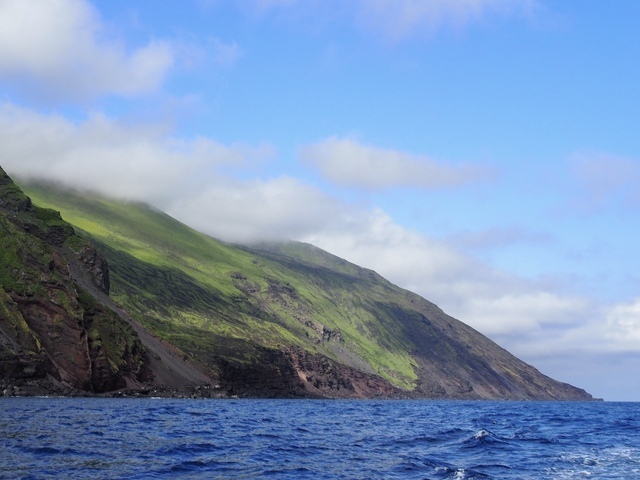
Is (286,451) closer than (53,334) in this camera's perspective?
Yes

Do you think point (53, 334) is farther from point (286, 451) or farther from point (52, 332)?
point (286, 451)

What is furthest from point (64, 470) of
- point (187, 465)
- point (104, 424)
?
point (104, 424)

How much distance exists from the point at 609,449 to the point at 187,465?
117ft

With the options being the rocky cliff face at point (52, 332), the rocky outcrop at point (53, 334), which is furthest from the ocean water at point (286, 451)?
the rocky outcrop at point (53, 334)

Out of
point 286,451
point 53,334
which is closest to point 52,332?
point 53,334

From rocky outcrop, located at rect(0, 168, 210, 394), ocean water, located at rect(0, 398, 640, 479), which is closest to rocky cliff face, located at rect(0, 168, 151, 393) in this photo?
rocky outcrop, located at rect(0, 168, 210, 394)

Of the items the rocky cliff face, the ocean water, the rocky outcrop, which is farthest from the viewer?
the rocky cliff face

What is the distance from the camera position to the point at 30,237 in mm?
168000

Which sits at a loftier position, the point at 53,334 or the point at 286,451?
the point at 53,334

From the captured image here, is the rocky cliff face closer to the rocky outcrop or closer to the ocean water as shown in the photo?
the rocky outcrop

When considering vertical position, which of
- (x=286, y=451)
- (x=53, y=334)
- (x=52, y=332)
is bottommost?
(x=286, y=451)

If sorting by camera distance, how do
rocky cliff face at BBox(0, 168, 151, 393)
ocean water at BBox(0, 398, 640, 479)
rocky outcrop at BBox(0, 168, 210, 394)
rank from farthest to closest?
1. rocky cliff face at BBox(0, 168, 151, 393)
2. rocky outcrop at BBox(0, 168, 210, 394)
3. ocean water at BBox(0, 398, 640, 479)

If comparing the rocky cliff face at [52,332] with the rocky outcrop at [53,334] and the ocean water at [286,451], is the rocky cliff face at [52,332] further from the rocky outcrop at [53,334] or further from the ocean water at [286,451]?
the ocean water at [286,451]

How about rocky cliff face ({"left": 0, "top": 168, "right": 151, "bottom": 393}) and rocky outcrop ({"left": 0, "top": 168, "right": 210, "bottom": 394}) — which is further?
rocky cliff face ({"left": 0, "top": 168, "right": 151, "bottom": 393})
